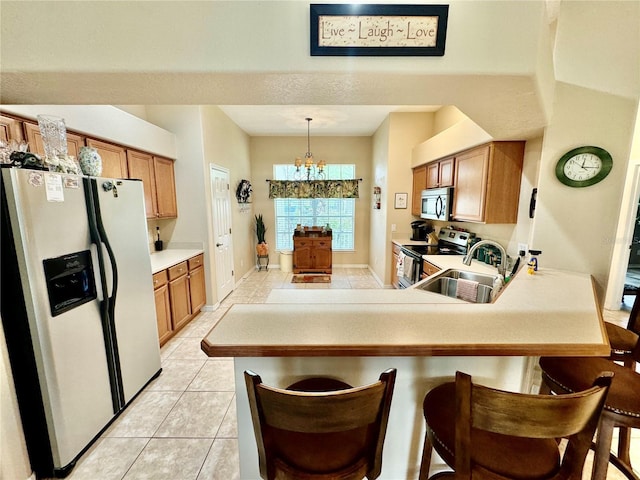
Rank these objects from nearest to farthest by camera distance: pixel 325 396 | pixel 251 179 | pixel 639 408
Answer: pixel 325 396, pixel 639 408, pixel 251 179

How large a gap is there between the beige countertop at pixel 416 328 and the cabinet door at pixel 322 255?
162 inches

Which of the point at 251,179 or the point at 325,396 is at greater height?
the point at 251,179

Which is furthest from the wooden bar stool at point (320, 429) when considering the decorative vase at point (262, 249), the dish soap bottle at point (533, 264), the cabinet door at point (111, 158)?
the decorative vase at point (262, 249)

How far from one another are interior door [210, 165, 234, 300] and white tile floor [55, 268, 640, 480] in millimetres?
1554

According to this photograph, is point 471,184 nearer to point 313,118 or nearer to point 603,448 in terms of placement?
point 603,448

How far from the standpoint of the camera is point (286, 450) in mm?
893

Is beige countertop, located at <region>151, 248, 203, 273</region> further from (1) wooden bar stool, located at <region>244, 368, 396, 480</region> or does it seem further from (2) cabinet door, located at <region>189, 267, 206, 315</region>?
(1) wooden bar stool, located at <region>244, 368, 396, 480</region>

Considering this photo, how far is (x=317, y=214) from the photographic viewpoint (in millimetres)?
6145

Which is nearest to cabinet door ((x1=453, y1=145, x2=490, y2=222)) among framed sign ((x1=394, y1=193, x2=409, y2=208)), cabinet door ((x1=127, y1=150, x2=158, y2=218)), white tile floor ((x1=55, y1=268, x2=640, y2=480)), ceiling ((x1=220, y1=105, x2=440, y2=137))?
ceiling ((x1=220, y1=105, x2=440, y2=137))

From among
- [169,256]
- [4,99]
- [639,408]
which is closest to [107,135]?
[4,99]

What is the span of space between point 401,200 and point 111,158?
3.99m

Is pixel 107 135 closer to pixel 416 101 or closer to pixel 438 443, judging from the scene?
A: pixel 416 101

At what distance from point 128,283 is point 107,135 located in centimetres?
153

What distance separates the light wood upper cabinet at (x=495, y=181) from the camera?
2395 mm
